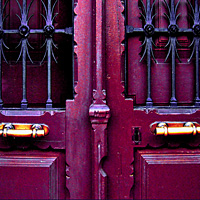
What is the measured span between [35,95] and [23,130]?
0.18 m

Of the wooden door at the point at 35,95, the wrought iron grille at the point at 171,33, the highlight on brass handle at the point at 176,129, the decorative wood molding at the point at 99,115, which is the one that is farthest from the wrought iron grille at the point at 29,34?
the highlight on brass handle at the point at 176,129

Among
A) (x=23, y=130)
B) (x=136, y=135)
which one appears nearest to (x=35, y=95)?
(x=23, y=130)

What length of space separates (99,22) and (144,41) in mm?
198

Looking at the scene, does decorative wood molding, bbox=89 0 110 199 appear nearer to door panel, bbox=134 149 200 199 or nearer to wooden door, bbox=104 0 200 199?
wooden door, bbox=104 0 200 199

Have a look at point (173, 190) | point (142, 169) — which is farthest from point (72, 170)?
point (173, 190)

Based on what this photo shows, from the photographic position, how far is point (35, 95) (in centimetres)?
92

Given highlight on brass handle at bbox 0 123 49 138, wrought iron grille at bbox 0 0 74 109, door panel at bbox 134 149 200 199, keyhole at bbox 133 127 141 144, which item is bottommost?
door panel at bbox 134 149 200 199

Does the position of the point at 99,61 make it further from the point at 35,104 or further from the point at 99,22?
the point at 35,104

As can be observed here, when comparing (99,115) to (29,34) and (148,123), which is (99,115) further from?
(29,34)

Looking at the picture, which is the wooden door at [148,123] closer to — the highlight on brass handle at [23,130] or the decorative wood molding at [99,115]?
the decorative wood molding at [99,115]

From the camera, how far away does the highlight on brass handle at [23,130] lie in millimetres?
794

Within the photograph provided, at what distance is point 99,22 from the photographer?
2.74 ft

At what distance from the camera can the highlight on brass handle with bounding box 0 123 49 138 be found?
0.79 metres

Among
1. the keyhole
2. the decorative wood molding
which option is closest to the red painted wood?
the decorative wood molding
